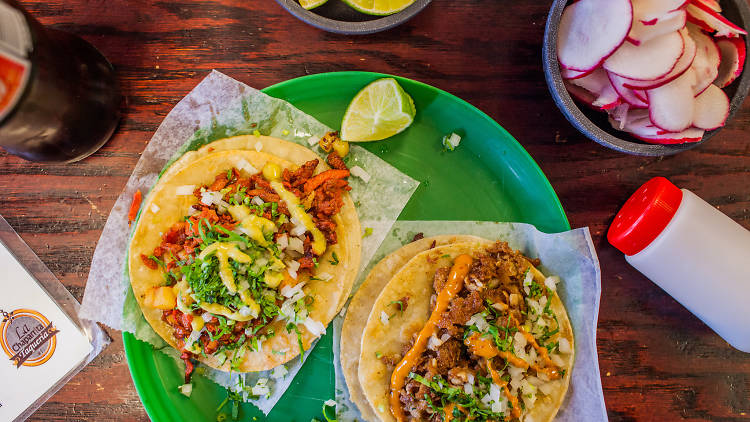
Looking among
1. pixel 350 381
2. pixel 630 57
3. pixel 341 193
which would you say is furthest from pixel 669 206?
pixel 350 381

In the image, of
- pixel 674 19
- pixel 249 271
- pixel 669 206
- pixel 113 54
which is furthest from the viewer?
pixel 113 54

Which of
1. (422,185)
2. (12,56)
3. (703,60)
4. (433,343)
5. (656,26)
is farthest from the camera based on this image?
(422,185)

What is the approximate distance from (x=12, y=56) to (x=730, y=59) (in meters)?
2.94

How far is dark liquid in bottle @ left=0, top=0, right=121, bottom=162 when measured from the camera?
1.87m

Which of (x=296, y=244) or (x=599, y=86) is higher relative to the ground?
(x=599, y=86)

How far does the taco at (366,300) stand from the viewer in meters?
2.35

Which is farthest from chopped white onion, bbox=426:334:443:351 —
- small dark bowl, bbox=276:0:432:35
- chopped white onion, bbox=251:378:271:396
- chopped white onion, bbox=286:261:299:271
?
small dark bowl, bbox=276:0:432:35

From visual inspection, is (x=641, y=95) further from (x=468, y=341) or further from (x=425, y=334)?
(x=425, y=334)

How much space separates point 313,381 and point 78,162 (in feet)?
5.59

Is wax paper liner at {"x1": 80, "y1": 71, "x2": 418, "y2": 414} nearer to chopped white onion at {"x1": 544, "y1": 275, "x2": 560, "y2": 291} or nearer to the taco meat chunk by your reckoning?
the taco meat chunk

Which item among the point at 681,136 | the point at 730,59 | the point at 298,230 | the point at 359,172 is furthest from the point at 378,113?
the point at 730,59

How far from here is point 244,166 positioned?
2.33 meters

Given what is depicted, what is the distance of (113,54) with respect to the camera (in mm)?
2449

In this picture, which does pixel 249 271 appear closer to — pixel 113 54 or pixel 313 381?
pixel 313 381
